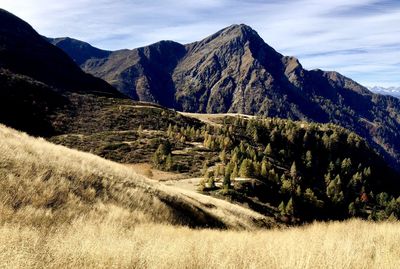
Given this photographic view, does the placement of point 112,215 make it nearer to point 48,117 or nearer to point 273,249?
point 273,249

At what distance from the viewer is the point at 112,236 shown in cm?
973

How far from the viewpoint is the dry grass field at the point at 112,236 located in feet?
23.4

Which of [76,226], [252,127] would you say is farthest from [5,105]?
[76,226]

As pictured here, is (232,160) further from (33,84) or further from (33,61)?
(33,61)

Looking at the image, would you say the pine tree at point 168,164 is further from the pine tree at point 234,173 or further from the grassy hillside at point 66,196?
the grassy hillside at point 66,196

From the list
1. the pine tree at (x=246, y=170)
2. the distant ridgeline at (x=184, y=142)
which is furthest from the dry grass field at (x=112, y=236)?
the pine tree at (x=246, y=170)

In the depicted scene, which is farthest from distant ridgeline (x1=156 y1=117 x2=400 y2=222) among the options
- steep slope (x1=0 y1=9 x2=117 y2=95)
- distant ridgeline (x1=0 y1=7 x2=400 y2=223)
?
steep slope (x1=0 y1=9 x2=117 y2=95)

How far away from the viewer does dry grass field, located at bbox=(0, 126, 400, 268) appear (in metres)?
7.13

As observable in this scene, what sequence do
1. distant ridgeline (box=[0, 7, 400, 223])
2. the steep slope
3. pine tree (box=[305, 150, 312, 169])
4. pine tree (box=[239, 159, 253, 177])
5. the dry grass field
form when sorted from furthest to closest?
pine tree (box=[305, 150, 312, 169]) < the steep slope < pine tree (box=[239, 159, 253, 177]) < distant ridgeline (box=[0, 7, 400, 223]) < the dry grass field

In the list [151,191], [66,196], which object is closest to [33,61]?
[151,191]

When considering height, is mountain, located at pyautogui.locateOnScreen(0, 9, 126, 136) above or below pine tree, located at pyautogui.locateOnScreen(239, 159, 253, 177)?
above

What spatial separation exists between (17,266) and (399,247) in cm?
855

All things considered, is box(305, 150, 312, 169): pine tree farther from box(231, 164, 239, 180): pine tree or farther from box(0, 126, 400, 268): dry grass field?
box(0, 126, 400, 268): dry grass field

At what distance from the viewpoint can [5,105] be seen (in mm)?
113812
